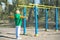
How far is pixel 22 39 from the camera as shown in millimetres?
13102

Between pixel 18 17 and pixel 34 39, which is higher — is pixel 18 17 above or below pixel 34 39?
above

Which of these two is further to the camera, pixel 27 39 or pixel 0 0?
pixel 0 0

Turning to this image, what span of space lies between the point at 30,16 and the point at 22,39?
15.5m

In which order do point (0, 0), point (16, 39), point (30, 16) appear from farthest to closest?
point (0, 0) → point (30, 16) → point (16, 39)

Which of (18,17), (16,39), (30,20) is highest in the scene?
(18,17)

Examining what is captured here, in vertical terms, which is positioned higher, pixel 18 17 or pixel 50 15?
pixel 18 17

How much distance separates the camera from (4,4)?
3134 centimetres

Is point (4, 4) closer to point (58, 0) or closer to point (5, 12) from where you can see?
point (5, 12)

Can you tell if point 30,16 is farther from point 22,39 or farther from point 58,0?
point 22,39

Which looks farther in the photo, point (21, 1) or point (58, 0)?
point (58, 0)

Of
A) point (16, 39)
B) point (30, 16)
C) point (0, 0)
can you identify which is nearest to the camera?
point (16, 39)

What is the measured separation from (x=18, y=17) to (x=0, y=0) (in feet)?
58.5

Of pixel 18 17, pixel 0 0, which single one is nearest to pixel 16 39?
pixel 18 17

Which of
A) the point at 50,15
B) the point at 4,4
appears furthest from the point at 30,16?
the point at 4,4
